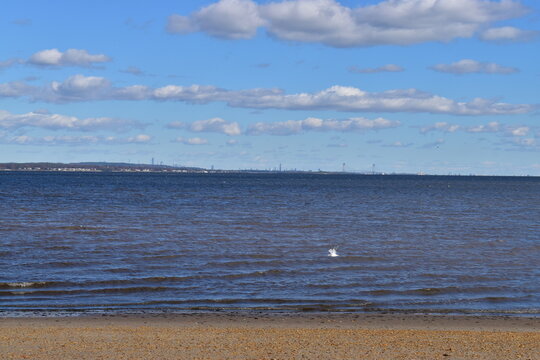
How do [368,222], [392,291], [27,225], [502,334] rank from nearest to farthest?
1. [502,334]
2. [392,291]
3. [27,225]
4. [368,222]

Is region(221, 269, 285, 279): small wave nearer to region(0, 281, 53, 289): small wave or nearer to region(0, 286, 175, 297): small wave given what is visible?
region(0, 286, 175, 297): small wave

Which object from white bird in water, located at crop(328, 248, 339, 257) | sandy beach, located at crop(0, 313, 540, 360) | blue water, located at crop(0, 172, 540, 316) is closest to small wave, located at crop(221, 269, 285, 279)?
blue water, located at crop(0, 172, 540, 316)

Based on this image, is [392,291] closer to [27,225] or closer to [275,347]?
[275,347]

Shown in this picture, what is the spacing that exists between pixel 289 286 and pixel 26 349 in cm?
988

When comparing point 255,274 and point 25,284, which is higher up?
point 255,274

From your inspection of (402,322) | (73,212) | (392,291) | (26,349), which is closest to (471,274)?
(392,291)

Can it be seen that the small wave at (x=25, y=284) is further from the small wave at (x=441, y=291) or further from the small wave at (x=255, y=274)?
the small wave at (x=441, y=291)

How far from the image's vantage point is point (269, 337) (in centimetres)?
1382

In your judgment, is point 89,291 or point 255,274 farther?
point 255,274

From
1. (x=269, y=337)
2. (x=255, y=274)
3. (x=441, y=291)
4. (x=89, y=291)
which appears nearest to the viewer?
(x=269, y=337)

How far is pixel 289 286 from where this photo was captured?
826 inches

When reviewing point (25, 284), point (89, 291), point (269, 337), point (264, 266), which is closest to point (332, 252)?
point (264, 266)

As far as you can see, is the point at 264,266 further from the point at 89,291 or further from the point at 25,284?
the point at 25,284

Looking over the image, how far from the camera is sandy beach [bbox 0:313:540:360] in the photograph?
12.2 m
